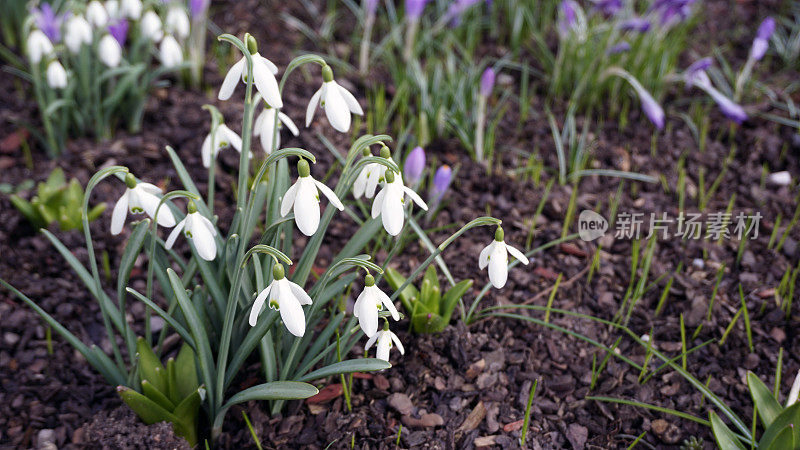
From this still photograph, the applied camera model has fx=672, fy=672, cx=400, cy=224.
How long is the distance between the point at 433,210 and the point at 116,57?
120 centimetres

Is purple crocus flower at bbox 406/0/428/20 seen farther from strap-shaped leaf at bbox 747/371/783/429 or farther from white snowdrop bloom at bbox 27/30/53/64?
strap-shaped leaf at bbox 747/371/783/429

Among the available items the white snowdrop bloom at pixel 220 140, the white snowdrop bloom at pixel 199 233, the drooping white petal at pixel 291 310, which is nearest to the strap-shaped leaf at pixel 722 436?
the drooping white petal at pixel 291 310

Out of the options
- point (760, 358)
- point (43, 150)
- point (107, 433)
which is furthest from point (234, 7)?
point (760, 358)

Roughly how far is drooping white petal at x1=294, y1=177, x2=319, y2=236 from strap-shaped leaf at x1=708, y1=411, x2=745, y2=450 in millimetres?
1096

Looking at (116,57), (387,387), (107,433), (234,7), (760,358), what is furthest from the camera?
(234,7)

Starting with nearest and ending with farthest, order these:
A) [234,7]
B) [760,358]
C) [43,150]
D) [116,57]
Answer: [760,358] → [116,57] → [43,150] → [234,7]

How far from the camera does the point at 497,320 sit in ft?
7.00

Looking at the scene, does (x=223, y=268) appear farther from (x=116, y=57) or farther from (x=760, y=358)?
(x=760, y=358)

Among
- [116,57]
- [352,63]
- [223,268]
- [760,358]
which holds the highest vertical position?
[116,57]

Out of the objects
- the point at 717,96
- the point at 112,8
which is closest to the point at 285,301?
the point at 112,8

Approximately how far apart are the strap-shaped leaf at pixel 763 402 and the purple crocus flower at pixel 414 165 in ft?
3.58

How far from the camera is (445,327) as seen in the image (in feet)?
6.58

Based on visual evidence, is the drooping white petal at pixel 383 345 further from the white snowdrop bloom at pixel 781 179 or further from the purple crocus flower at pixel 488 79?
the white snowdrop bloom at pixel 781 179

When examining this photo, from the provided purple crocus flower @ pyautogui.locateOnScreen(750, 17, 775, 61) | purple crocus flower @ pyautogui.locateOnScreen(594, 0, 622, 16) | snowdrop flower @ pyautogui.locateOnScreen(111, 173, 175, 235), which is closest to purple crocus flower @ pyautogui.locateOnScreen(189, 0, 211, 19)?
snowdrop flower @ pyautogui.locateOnScreen(111, 173, 175, 235)
